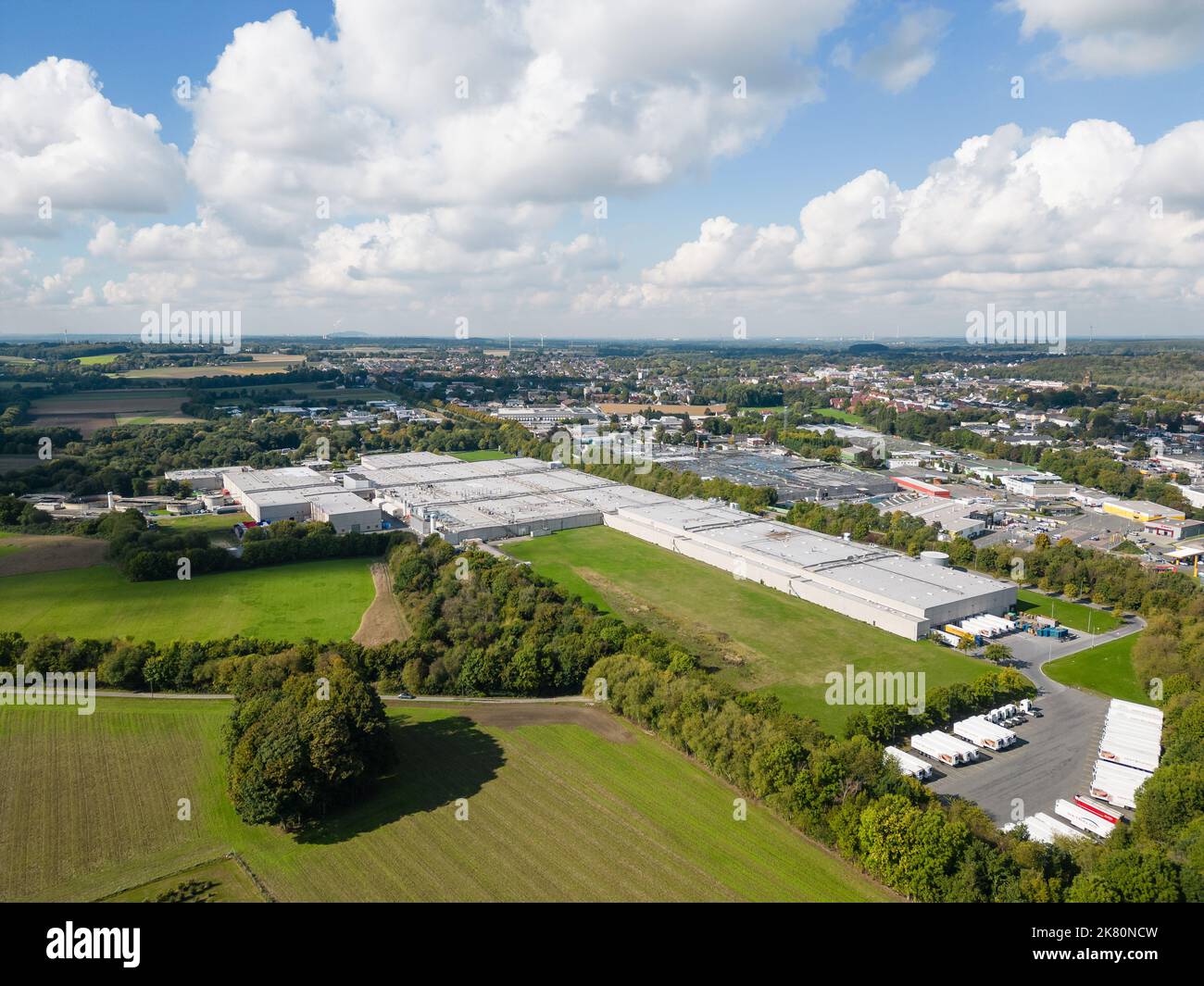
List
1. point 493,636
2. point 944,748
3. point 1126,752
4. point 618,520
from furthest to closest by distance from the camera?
point 618,520 → point 493,636 → point 944,748 → point 1126,752

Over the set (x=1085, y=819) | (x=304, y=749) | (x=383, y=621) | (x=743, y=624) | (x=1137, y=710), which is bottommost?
(x=1085, y=819)

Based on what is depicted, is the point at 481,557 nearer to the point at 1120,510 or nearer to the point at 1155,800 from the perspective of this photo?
the point at 1155,800

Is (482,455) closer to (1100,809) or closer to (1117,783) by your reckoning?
(1117,783)

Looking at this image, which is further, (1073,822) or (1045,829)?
(1073,822)

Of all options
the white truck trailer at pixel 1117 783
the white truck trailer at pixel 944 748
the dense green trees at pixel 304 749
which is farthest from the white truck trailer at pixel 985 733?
the dense green trees at pixel 304 749

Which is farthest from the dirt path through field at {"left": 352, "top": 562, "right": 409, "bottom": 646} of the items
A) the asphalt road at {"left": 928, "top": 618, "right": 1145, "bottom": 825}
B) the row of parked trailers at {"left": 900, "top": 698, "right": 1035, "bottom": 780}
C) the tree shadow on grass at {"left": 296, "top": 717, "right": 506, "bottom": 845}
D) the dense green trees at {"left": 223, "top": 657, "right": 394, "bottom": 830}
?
the asphalt road at {"left": 928, "top": 618, "right": 1145, "bottom": 825}

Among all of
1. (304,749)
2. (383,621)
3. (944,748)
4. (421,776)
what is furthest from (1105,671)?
(383,621)

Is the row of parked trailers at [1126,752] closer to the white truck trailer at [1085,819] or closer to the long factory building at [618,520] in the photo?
the white truck trailer at [1085,819]
